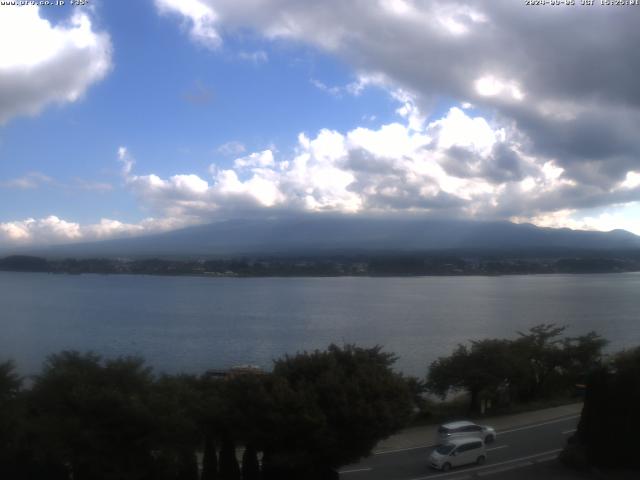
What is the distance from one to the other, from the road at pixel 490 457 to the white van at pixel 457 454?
0.34ft

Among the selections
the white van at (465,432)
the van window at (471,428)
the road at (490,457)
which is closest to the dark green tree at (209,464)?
the road at (490,457)

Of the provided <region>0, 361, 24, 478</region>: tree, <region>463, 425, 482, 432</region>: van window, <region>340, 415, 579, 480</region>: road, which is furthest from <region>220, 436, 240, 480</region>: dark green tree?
<region>463, 425, 482, 432</region>: van window

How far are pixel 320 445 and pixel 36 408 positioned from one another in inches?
144

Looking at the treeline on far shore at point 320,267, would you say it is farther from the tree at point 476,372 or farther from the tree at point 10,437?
the tree at point 10,437

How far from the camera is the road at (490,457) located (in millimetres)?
8914

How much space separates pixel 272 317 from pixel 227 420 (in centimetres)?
Answer: 2976

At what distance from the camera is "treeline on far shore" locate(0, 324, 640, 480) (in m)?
7.12

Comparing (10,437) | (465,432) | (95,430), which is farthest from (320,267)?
(95,430)

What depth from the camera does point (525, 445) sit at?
34.1 feet

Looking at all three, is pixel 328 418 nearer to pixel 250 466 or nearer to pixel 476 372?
pixel 250 466

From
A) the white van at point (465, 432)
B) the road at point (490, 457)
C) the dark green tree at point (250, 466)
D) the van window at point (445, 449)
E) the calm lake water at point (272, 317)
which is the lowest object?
the calm lake water at point (272, 317)

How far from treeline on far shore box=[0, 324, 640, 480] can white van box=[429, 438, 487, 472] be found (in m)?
1.33

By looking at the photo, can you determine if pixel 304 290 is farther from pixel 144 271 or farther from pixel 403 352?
pixel 403 352

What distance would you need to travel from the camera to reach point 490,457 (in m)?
9.77
